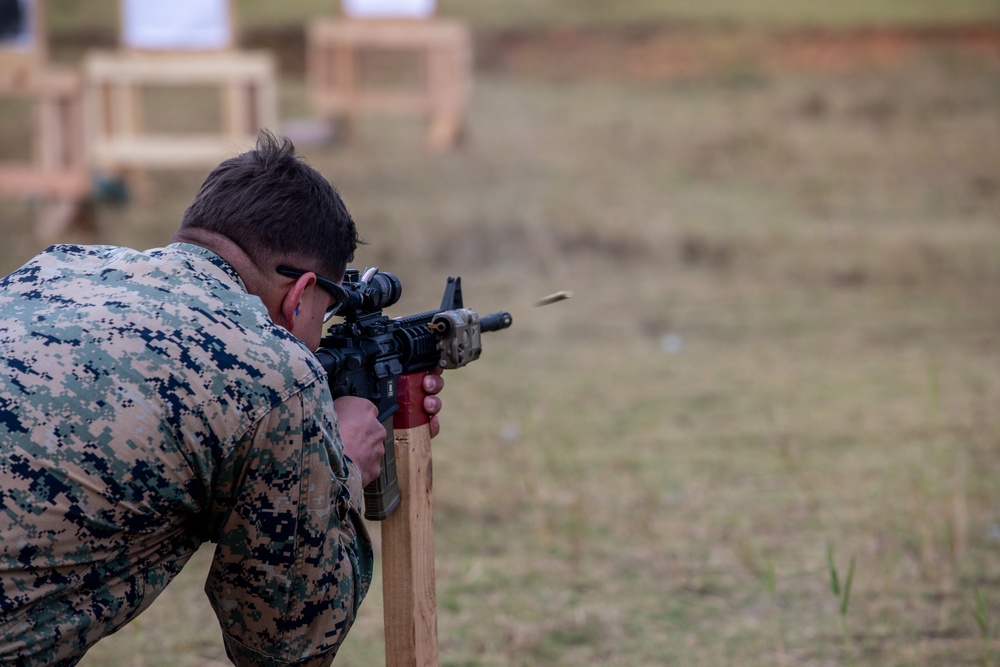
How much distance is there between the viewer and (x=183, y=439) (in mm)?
1715

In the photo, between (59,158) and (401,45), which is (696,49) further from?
(59,158)

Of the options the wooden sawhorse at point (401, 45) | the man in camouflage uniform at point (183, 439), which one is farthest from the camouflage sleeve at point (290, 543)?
the wooden sawhorse at point (401, 45)

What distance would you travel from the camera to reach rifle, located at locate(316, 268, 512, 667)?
7.22 ft

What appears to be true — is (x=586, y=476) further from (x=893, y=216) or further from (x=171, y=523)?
(x=893, y=216)

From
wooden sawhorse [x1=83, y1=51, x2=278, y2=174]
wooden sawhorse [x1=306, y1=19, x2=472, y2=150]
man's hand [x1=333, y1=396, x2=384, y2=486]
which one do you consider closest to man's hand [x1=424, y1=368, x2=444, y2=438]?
man's hand [x1=333, y1=396, x2=384, y2=486]

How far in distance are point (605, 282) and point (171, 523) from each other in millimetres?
6064

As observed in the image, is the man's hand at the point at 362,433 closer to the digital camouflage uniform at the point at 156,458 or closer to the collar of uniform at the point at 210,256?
the digital camouflage uniform at the point at 156,458

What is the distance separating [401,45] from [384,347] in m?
10.2

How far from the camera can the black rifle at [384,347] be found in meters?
2.12

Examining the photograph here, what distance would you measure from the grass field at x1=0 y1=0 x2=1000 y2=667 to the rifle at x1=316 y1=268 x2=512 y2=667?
35.1 inches

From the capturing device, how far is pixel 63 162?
25.8 feet

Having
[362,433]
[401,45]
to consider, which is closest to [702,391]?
[362,433]

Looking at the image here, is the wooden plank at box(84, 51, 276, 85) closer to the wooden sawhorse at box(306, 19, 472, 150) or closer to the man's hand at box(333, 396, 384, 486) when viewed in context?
the wooden sawhorse at box(306, 19, 472, 150)

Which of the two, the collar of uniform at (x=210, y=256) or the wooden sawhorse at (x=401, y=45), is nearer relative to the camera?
the collar of uniform at (x=210, y=256)
